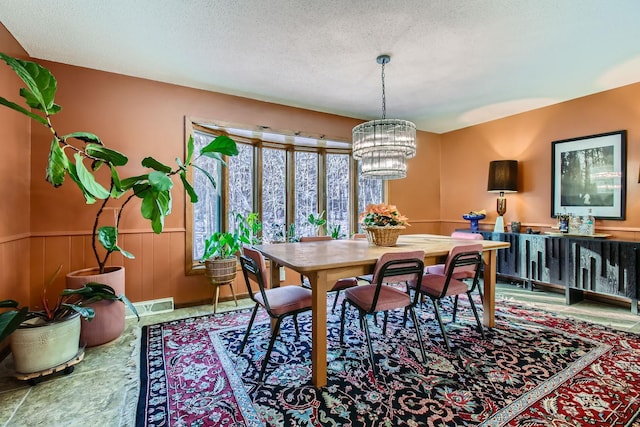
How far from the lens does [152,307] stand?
3088 millimetres

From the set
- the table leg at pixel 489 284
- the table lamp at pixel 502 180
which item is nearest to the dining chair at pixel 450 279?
the table leg at pixel 489 284

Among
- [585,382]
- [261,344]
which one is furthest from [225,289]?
[585,382]

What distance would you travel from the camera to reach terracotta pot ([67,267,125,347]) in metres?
Result: 2.23

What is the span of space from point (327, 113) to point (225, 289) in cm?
287

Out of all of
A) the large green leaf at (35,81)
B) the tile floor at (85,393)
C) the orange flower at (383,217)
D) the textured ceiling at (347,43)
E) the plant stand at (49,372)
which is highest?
the textured ceiling at (347,43)

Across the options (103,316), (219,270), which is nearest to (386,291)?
(219,270)

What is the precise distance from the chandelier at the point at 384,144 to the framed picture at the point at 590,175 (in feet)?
8.05

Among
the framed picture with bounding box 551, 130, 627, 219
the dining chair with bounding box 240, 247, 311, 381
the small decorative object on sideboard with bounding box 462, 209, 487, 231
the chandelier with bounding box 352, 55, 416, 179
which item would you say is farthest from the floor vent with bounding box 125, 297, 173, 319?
the framed picture with bounding box 551, 130, 627, 219

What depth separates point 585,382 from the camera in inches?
71.9

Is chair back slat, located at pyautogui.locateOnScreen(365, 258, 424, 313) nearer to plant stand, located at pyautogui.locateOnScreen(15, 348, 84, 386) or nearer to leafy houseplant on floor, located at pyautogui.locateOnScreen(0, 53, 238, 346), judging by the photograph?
leafy houseplant on floor, located at pyautogui.locateOnScreen(0, 53, 238, 346)

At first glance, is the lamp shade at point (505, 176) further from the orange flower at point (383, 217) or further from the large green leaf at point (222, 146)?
the large green leaf at point (222, 146)

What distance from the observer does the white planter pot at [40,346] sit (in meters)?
1.79

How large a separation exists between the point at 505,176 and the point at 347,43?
10.3ft

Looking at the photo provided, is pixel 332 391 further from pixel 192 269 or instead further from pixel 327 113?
pixel 327 113
